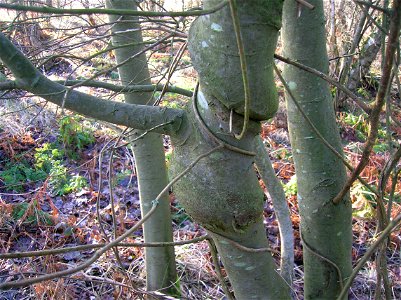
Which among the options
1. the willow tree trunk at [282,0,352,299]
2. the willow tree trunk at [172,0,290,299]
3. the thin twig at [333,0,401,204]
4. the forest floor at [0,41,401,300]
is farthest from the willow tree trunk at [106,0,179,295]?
the thin twig at [333,0,401,204]

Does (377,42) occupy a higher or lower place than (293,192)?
higher

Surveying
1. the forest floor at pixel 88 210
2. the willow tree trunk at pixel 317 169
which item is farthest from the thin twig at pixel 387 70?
the forest floor at pixel 88 210

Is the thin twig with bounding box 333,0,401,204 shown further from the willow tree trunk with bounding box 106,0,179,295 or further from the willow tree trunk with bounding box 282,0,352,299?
the willow tree trunk with bounding box 106,0,179,295

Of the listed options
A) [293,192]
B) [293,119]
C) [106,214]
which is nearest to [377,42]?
[293,192]

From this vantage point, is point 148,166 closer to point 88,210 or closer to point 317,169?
point 317,169

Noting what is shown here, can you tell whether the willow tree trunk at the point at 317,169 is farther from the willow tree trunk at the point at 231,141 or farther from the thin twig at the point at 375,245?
the thin twig at the point at 375,245

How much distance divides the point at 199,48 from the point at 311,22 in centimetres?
59

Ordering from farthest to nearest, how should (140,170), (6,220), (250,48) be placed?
(6,220), (140,170), (250,48)

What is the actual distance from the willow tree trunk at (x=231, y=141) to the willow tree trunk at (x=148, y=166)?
1040 millimetres

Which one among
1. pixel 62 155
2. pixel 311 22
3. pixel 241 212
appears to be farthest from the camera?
pixel 62 155

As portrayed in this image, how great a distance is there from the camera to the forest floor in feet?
10.2

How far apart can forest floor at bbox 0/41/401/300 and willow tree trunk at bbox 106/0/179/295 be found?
0.63 feet

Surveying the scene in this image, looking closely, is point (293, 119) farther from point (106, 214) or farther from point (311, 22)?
point (106, 214)

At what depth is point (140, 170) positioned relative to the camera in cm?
244
